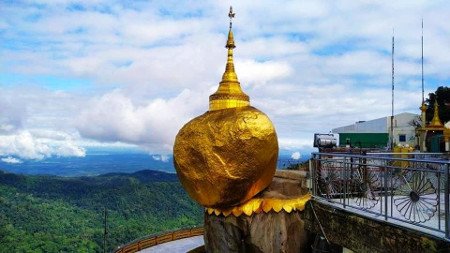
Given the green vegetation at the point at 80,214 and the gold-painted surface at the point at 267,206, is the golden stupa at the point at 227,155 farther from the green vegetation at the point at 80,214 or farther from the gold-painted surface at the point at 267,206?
the green vegetation at the point at 80,214

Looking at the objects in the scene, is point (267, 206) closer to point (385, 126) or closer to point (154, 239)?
point (154, 239)

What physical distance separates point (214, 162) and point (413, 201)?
14.8 ft

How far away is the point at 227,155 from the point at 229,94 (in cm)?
191

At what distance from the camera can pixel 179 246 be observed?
15.9 metres

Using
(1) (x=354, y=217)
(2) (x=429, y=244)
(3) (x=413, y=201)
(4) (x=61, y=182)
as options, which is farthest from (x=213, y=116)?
(4) (x=61, y=182)

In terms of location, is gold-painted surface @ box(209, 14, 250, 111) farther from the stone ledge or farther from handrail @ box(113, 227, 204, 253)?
handrail @ box(113, 227, 204, 253)

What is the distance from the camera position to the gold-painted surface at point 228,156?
9.40 metres

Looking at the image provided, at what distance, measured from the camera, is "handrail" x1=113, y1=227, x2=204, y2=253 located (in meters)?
15.0

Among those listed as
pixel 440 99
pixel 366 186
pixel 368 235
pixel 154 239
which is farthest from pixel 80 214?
pixel 368 235

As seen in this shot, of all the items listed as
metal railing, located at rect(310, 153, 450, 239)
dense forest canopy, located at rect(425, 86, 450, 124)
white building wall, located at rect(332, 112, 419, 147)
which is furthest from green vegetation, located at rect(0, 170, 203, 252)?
metal railing, located at rect(310, 153, 450, 239)

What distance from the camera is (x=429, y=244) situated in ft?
17.4

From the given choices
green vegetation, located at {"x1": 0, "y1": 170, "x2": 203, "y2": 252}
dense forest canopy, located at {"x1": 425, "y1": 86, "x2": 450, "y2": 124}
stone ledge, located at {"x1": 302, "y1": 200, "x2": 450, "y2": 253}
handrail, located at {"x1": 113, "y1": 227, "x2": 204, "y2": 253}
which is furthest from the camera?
green vegetation, located at {"x1": 0, "y1": 170, "x2": 203, "y2": 252}

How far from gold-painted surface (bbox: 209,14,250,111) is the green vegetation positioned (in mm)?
Result: 26913

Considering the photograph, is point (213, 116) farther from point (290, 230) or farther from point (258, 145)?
point (290, 230)
